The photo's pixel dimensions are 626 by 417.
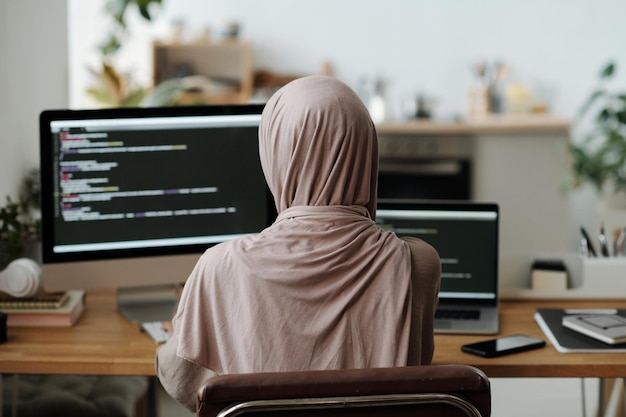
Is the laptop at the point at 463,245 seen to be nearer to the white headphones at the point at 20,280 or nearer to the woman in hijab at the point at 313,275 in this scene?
the woman in hijab at the point at 313,275

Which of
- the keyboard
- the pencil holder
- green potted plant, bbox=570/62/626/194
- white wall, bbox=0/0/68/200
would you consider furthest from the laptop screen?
green potted plant, bbox=570/62/626/194

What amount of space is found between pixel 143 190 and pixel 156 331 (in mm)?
353

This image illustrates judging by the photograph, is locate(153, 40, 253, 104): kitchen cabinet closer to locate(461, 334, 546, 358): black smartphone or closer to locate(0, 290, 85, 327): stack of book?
locate(0, 290, 85, 327): stack of book

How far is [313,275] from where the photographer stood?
4.92ft

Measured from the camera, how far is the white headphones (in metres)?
2.14

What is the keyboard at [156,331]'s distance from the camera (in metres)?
2.00

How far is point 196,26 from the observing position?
575cm

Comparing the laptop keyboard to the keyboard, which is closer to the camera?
the keyboard

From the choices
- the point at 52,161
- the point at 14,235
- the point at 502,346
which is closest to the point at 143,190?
the point at 52,161

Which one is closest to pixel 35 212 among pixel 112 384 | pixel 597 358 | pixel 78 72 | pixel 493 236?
pixel 112 384

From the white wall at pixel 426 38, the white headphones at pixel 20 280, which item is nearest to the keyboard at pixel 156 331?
the white headphones at pixel 20 280

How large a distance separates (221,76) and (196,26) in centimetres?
35

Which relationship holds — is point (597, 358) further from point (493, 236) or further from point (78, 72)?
point (78, 72)

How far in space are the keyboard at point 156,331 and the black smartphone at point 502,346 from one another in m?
0.64
